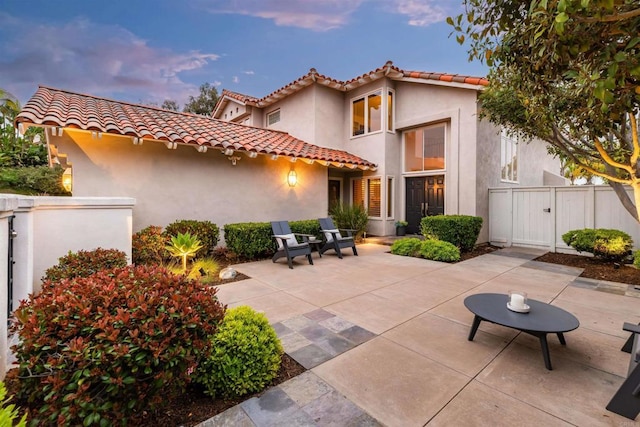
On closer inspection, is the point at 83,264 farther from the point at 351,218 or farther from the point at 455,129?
the point at 455,129

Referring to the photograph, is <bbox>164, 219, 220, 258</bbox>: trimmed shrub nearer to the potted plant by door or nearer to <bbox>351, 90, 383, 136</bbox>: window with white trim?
the potted plant by door

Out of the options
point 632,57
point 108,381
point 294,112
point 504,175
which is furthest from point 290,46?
point 108,381

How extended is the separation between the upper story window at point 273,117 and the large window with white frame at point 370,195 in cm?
523

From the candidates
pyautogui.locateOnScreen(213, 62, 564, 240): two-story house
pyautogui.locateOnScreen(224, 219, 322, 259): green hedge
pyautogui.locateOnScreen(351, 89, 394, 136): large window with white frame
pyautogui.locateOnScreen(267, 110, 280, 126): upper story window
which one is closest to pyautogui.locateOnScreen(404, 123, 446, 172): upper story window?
pyautogui.locateOnScreen(213, 62, 564, 240): two-story house

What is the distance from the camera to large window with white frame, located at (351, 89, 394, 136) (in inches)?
450

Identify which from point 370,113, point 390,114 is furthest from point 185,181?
point 390,114

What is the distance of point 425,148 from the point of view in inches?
444

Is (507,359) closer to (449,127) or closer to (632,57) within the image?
(632,57)

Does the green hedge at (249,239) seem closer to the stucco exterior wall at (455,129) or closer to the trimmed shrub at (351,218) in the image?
the trimmed shrub at (351,218)

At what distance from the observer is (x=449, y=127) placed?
34.1 ft

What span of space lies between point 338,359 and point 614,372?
2.68m

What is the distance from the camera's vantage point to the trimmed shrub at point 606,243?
687 centimetres

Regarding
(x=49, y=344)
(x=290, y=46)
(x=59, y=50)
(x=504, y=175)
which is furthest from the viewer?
(x=290, y=46)

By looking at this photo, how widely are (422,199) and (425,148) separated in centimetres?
205
